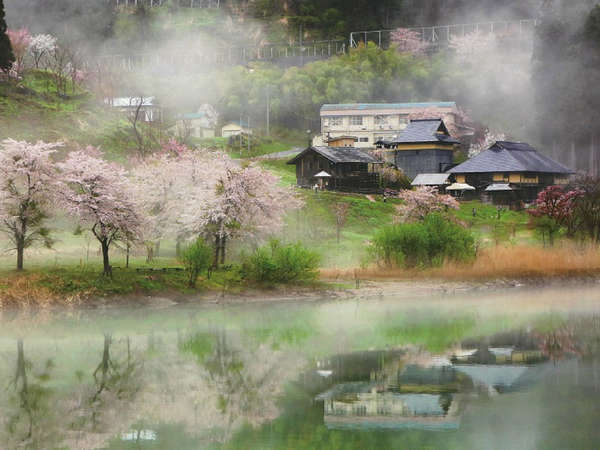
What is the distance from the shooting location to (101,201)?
3300 centimetres

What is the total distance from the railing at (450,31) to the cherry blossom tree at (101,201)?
2899 inches

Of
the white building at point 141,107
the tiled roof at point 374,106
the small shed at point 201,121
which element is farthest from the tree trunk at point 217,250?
the tiled roof at point 374,106

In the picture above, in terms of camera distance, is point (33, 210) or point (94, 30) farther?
point (94, 30)

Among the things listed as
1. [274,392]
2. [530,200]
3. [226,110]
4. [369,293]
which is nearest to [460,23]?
[226,110]

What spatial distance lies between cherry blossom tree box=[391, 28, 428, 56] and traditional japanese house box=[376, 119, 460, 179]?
28498 millimetres

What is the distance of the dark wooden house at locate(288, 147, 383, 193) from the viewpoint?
69.6 metres

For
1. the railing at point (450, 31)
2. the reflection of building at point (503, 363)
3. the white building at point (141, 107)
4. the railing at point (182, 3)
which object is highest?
the railing at point (182, 3)

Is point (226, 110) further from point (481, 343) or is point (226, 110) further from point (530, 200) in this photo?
point (481, 343)

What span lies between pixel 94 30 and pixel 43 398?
4238 inches

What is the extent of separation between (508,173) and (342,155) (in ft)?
48.6

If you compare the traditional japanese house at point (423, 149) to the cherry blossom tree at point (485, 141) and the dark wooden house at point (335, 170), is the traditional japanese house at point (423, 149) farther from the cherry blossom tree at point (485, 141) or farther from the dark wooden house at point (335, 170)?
the cherry blossom tree at point (485, 141)

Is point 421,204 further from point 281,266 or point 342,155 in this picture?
point 281,266

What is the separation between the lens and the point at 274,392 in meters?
16.4

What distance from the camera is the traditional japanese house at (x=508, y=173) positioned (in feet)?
234
